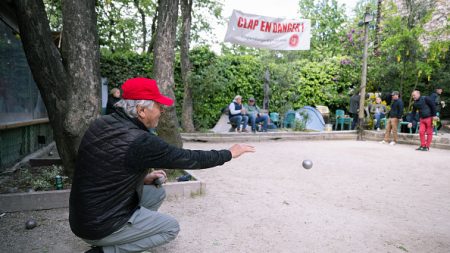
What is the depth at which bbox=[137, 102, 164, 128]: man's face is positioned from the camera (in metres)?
2.34

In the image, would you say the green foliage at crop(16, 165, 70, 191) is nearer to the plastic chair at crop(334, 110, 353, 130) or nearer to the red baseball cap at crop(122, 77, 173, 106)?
the red baseball cap at crop(122, 77, 173, 106)

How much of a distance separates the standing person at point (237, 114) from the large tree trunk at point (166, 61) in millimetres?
6180

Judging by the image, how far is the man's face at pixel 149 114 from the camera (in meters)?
2.34

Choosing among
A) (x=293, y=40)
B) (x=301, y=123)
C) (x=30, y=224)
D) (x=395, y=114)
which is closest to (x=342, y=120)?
(x=301, y=123)

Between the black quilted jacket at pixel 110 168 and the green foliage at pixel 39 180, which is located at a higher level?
the black quilted jacket at pixel 110 168

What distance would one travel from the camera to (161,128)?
584cm

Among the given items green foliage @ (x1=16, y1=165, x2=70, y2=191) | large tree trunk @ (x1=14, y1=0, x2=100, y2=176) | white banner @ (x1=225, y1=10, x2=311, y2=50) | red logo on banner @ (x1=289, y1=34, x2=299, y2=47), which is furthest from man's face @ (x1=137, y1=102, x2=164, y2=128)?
red logo on banner @ (x1=289, y1=34, x2=299, y2=47)

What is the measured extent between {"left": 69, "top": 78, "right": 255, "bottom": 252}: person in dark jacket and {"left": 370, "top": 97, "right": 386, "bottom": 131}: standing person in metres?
13.3

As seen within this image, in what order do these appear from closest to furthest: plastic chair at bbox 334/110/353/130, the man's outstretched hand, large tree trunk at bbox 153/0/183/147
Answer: the man's outstretched hand → large tree trunk at bbox 153/0/183/147 → plastic chair at bbox 334/110/353/130

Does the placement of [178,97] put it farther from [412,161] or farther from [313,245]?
[313,245]

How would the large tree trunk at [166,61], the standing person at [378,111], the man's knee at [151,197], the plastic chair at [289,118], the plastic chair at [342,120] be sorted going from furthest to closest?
the plastic chair at [342,120]
the plastic chair at [289,118]
the standing person at [378,111]
the large tree trunk at [166,61]
the man's knee at [151,197]

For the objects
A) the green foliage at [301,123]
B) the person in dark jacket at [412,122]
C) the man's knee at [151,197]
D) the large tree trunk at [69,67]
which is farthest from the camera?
the green foliage at [301,123]

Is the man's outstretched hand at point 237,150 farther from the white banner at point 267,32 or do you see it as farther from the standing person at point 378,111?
the standing person at point 378,111

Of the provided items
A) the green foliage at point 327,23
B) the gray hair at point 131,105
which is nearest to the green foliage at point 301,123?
the gray hair at point 131,105
